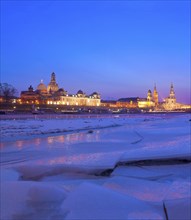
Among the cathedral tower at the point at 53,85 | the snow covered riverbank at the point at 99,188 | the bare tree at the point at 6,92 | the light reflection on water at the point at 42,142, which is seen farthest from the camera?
the cathedral tower at the point at 53,85

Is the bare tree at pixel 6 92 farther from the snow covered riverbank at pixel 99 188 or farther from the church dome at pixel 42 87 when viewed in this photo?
the snow covered riverbank at pixel 99 188

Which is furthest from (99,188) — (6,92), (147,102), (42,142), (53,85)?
(147,102)

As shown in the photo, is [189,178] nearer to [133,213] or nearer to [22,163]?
[133,213]

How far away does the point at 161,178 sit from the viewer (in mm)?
4883

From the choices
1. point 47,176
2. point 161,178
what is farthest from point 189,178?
point 47,176

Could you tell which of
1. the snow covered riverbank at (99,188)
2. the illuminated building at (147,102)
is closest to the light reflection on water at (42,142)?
the snow covered riverbank at (99,188)

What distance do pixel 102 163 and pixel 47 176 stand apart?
133 cm

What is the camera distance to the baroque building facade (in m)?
136

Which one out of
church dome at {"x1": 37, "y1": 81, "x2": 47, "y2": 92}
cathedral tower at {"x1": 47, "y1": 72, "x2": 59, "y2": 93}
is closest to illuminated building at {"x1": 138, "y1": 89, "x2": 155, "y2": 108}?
cathedral tower at {"x1": 47, "y1": 72, "x2": 59, "y2": 93}

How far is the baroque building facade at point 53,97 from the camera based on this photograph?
136 metres

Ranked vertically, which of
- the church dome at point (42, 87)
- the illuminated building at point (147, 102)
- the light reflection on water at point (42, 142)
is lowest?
the light reflection on water at point (42, 142)

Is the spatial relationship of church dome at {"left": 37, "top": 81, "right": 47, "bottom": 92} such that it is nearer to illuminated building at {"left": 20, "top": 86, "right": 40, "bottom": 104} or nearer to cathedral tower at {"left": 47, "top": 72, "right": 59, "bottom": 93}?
cathedral tower at {"left": 47, "top": 72, "right": 59, "bottom": 93}

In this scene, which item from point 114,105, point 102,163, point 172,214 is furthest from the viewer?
point 114,105

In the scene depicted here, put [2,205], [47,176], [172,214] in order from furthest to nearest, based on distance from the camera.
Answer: [47,176] < [2,205] < [172,214]
